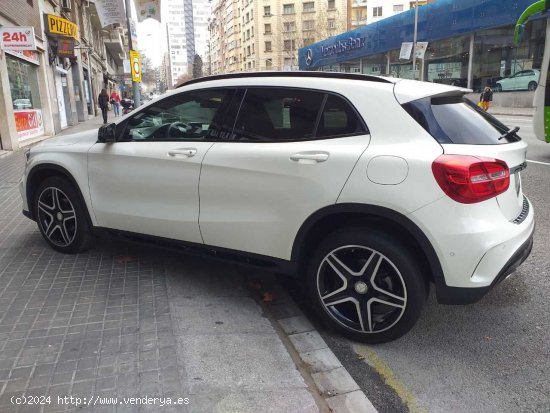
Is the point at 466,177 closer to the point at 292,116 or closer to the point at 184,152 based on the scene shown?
the point at 292,116

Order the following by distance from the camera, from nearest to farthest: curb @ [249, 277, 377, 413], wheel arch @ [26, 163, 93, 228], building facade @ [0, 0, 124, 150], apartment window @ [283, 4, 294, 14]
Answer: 1. curb @ [249, 277, 377, 413]
2. wheel arch @ [26, 163, 93, 228]
3. building facade @ [0, 0, 124, 150]
4. apartment window @ [283, 4, 294, 14]

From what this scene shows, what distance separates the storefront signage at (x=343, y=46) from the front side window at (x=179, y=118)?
4112cm

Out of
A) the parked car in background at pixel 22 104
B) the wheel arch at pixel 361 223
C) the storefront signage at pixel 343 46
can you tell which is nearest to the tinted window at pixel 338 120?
the wheel arch at pixel 361 223

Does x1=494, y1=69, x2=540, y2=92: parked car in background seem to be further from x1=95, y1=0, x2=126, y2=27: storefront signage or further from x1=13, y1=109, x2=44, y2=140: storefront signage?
x1=13, y1=109, x2=44, y2=140: storefront signage

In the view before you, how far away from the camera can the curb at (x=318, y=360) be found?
2.52m

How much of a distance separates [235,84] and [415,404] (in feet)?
8.17

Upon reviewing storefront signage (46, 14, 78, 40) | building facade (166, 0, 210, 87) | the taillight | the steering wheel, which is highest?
building facade (166, 0, 210, 87)

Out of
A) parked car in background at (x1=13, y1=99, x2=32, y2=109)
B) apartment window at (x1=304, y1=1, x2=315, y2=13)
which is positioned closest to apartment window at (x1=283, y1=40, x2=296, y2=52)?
apartment window at (x1=304, y1=1, x2=315, y2=13)

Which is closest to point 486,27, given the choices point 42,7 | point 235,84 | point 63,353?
point 42,7

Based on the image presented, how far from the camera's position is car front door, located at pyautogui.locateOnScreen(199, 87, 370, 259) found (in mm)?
3016

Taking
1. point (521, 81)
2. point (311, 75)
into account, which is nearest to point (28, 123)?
point (311, 75)

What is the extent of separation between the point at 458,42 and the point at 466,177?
107 ft

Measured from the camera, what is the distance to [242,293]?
387 centimetres

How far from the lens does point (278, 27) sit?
258 ft
